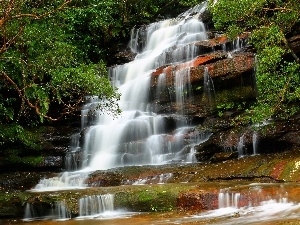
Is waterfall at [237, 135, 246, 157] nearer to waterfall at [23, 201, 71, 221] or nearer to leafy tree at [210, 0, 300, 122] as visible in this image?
leafy tree at [210, 0, 300, 122]

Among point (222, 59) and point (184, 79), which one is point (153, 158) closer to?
point (184, 79)

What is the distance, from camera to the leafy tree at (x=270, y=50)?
11695 mm

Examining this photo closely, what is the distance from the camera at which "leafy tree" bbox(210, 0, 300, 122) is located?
11.7m

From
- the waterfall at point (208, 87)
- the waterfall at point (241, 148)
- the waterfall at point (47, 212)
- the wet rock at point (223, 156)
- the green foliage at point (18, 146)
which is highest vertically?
the waterfall at point (208, 87)

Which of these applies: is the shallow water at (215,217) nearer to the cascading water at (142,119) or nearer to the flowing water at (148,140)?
the flowing water at (148,140)

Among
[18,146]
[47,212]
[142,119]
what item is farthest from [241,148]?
[18,146]

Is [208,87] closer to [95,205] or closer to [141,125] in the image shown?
[141,125]

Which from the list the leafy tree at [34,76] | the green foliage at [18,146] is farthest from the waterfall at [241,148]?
the green foliage at [18,146]

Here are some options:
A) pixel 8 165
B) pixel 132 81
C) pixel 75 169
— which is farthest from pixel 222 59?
pixel 8 165

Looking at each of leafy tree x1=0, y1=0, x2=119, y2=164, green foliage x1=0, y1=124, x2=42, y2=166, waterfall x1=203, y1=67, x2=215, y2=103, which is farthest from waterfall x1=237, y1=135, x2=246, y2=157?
green foliage x1=0, y1=124, x2=42, y2=166

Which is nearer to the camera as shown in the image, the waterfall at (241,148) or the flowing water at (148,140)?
the flowing water at (148,140)

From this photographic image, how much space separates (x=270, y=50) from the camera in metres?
11.7

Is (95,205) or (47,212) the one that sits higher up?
(95,205)

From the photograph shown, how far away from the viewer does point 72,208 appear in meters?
9.73
